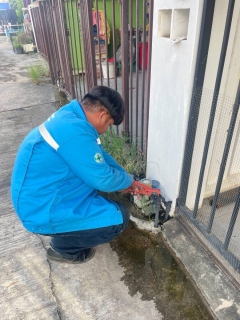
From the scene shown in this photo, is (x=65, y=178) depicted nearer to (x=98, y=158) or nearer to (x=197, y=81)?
(x=98, y=158)

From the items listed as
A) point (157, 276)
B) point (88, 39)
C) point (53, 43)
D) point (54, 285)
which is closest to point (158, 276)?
point (157, 276)

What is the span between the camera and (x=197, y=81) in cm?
155

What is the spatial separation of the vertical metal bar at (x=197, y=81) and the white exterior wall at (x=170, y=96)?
27 millimetres

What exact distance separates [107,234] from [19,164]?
0.76 metres

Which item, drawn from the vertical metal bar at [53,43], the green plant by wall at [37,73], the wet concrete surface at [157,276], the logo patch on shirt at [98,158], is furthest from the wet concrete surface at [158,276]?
the green plant by wall at [37,73]

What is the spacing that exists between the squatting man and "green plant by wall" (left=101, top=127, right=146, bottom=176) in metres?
0.68

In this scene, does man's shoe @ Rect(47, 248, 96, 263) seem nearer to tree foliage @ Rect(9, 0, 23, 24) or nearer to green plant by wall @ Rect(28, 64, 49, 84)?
green plant by wall @ Rect(28, 64, 49, 84)

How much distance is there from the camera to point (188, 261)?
72.5 inches

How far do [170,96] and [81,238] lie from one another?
118 centimetres

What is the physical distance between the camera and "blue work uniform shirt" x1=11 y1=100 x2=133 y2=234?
4.75ft

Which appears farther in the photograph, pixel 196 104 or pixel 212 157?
pixel 212 157

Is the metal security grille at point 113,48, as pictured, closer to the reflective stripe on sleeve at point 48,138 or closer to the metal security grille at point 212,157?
the metal security grille at point 212,157

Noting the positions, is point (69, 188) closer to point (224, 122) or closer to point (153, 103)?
point (153, 103)

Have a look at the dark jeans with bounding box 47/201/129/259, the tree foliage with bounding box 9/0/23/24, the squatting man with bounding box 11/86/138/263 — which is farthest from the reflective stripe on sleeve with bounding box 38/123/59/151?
the tree foliage with bounding box 9/0/23/24
